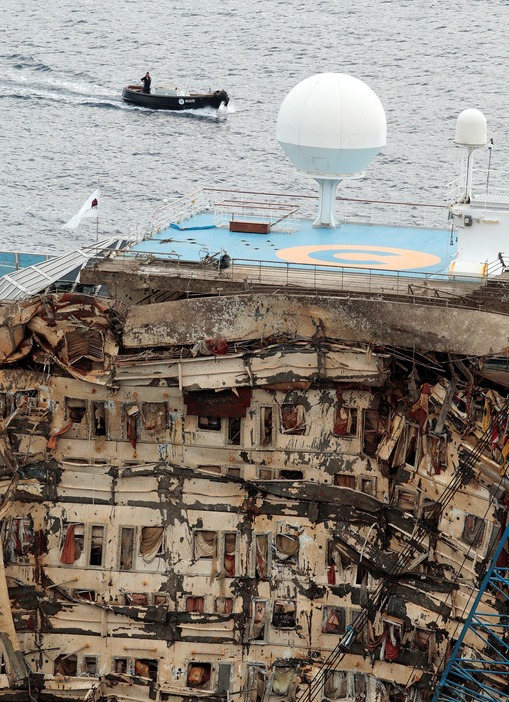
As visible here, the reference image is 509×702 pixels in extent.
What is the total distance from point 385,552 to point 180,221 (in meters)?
25.0

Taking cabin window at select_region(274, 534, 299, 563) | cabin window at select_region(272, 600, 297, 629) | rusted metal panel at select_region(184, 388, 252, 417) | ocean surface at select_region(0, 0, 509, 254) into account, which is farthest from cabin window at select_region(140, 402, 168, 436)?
ocean surface at select_region(0, 0, 509, 254)

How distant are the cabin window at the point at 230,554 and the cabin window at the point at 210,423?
4.06 metres

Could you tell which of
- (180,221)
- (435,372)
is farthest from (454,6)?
(435,372)

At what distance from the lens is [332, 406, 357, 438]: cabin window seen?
52.7m

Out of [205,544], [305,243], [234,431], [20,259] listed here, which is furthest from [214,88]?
[205,544]

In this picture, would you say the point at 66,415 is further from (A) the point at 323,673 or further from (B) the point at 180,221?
(B) the point at 180,221

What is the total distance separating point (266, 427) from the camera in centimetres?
5341

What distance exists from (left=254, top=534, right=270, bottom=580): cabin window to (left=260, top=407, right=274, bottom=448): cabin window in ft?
11.5

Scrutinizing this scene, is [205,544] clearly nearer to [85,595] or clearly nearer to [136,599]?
[136,599]

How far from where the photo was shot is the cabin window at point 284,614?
53625mm

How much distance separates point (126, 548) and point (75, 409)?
5661 mm

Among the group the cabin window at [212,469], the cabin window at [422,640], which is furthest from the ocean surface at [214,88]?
the cabin window at [422,640]

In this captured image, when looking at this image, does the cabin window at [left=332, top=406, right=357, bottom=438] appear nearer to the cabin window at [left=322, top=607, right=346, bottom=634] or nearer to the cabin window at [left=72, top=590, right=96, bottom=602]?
the cabin window at [left=322, top=607, right=346, bottom=634]

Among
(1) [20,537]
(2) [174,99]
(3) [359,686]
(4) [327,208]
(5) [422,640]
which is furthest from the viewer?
(2) [174,99]
